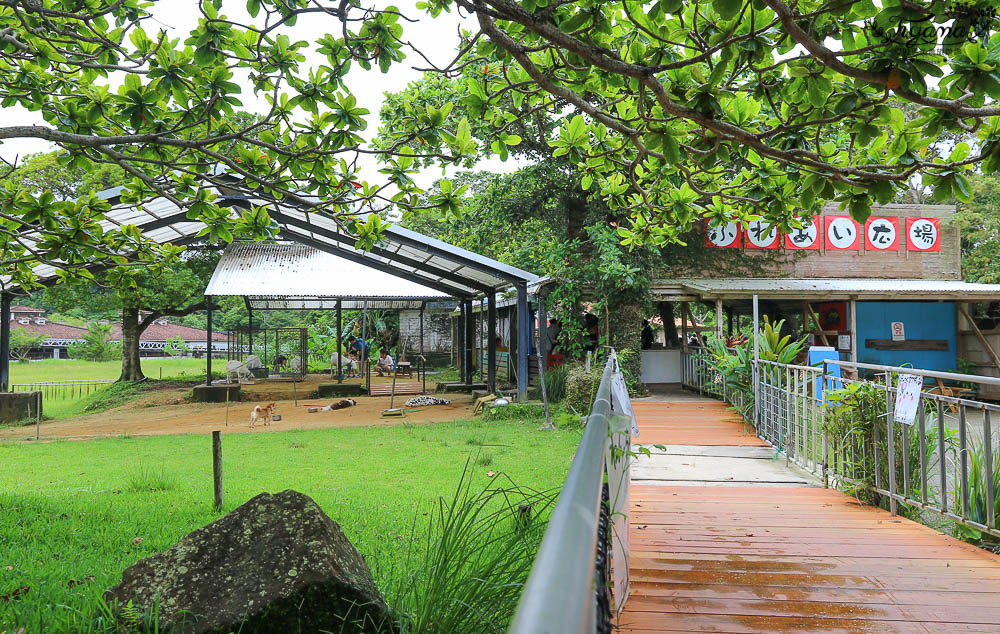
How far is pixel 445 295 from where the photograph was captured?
60.6 feet

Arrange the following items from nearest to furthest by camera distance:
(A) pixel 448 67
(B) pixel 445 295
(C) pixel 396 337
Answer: (A) pixel 448 67, (B) pixel 445 295, (C) pixel 396 337

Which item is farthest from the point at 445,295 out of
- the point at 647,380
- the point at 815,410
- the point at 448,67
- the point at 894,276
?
the point at 448,67

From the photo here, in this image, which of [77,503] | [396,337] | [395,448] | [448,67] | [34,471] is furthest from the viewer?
[396,337]

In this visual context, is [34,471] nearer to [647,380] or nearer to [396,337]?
[647,380]

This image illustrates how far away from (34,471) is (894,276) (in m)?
18.5

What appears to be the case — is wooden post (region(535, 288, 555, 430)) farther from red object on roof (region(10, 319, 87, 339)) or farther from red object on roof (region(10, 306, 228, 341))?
red object on roof (region(10, 319, 87, 339))

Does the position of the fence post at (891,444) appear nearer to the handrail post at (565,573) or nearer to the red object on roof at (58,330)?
the handrail post at (565,573)

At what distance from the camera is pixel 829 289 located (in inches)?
566

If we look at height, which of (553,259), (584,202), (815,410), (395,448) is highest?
(584,202)

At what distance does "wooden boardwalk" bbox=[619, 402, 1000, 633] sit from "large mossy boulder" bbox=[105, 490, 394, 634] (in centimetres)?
127

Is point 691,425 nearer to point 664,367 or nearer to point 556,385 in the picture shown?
point 556,385

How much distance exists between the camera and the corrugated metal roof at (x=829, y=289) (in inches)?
562

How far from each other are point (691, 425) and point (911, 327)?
10.9m

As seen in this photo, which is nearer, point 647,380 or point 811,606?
point 811,606
